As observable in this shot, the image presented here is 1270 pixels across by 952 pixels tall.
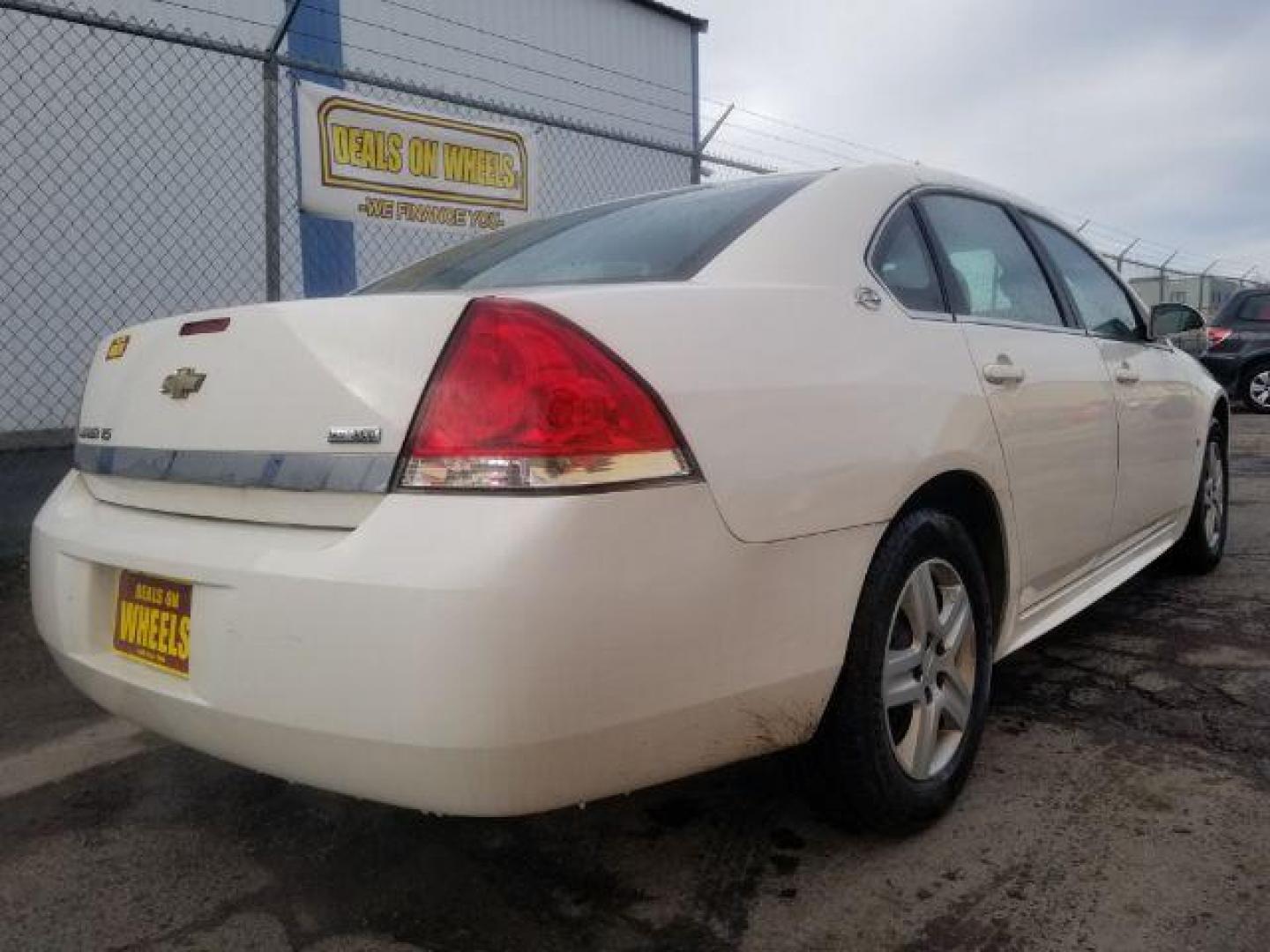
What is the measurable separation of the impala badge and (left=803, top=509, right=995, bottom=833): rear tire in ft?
3.13

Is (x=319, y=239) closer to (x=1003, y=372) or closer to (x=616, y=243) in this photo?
(x=616, y=243)

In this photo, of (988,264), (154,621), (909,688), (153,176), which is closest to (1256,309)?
(988,264)

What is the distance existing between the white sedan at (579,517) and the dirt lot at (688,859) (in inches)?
8.6

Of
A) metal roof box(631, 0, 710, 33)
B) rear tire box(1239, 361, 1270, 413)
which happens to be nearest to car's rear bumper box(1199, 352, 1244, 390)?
rear tire box(1239, 361, 1270, 413)

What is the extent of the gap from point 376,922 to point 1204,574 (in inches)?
154

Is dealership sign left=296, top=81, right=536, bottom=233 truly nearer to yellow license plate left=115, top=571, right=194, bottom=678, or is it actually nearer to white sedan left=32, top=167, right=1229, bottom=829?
white sedan left=32, top=167, right=1229, bottom=829

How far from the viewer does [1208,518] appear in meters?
4.42

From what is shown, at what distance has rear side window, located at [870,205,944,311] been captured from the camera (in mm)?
2340

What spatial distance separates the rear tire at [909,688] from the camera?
6.57ft

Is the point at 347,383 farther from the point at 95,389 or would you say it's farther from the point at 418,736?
the point at 95,389

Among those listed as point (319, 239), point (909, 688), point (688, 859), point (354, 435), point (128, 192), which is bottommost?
point (688, 859)

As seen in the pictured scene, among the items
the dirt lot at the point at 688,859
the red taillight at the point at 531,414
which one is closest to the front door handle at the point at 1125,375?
the dirt lot at the point at 688,859

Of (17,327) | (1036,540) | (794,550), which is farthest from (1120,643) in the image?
(17,327)

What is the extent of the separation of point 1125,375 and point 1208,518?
1516 mm
